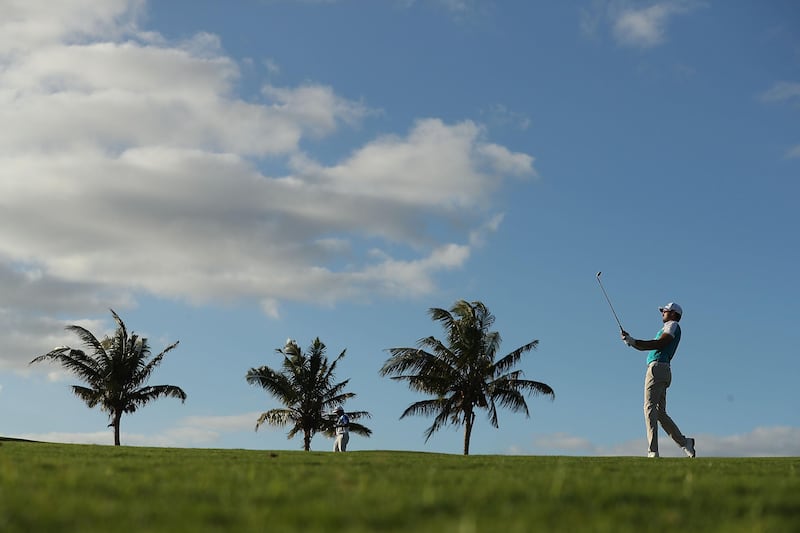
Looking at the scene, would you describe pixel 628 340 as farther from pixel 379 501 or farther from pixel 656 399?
pixel 379 501

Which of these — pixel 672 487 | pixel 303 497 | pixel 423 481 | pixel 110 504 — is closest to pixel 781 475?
pixel 672 487

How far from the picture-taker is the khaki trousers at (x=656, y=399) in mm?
16922

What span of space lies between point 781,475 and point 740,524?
15.2ft

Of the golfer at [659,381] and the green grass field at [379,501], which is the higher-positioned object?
the golfer at [659,381]

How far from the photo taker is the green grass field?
14.8 feet

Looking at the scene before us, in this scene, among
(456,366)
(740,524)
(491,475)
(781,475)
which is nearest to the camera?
(740,524)

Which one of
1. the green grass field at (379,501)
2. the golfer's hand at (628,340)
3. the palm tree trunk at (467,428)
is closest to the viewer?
the green grass field at (379,501)

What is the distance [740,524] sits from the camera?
15.7ft

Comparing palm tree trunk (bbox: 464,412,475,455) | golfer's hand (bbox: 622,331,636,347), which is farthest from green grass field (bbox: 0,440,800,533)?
palm tree trunk (bbox: 464,412,475,455)

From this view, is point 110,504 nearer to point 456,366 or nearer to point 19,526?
point 19,526

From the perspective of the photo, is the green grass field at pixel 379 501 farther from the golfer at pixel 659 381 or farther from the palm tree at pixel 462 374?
A: the palm tree at pixel 462 374

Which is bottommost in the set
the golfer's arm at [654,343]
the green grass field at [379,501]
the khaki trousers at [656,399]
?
the green grass field at [379,501]

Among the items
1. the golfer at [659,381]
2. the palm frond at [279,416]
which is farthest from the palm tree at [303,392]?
the golfer at [659,381]

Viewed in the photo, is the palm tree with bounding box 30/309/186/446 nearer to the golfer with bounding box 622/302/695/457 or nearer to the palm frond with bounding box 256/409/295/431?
the palm frond with bounding box 256/409/295/431
